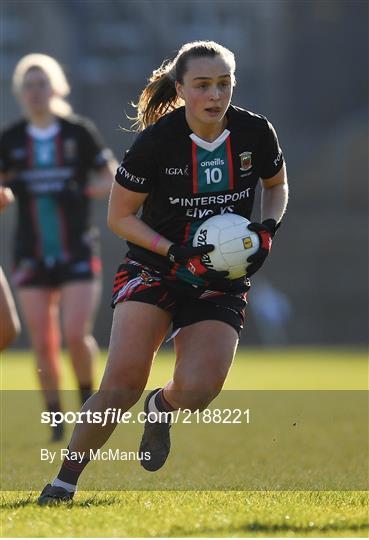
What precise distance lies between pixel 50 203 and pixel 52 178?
0.18 m

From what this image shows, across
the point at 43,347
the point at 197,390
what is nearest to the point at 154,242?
the point at 197,390

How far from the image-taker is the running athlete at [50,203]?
8969 millimetres

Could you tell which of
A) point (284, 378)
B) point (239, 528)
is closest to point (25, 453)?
point (239, 528)

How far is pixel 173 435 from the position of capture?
30.3ft

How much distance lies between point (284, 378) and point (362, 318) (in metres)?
14.5

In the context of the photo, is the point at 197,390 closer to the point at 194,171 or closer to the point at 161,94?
the point at 194,171

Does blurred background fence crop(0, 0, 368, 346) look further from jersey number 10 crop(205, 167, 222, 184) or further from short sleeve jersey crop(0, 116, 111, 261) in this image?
jersey number 10 crop(205, 167, 222, 184)

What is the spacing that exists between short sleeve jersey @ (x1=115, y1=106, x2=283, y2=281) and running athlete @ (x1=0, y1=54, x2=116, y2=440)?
3215 millimetres

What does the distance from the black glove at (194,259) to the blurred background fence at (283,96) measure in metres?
21.5

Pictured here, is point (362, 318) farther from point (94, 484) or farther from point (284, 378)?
point (94, 484)

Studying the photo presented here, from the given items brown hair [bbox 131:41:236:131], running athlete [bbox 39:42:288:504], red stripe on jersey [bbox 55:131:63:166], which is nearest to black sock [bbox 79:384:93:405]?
red stripe on jersey [bbox 55:131:63:166]

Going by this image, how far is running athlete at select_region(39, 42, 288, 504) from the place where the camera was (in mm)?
5500

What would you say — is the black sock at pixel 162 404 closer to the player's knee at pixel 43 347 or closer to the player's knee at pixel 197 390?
the player's knee at pixel 197 390

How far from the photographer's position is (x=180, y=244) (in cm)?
575
